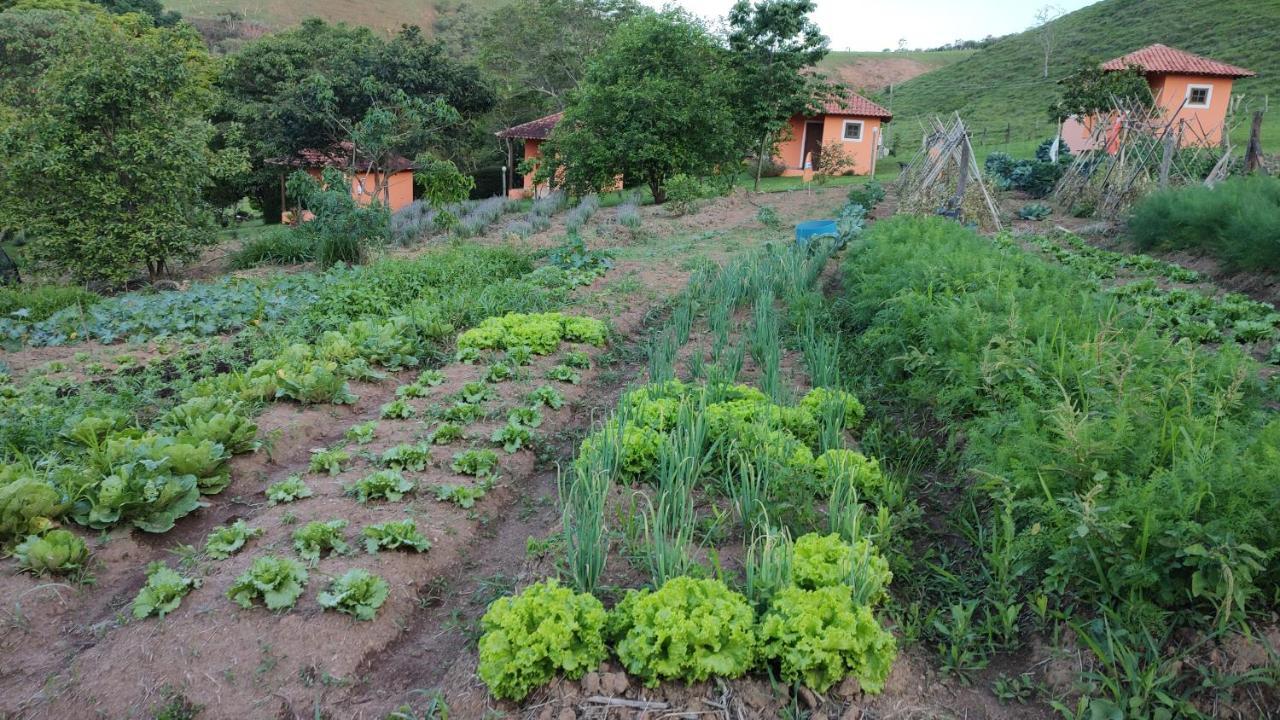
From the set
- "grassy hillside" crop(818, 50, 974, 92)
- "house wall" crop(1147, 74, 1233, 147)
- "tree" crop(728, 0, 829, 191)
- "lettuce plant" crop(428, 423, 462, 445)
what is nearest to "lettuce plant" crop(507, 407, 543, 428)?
"lettuce plant" crop(428, 423, 462, 445)

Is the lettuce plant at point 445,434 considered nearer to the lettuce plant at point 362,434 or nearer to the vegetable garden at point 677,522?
the vegetable garden at point 677,522

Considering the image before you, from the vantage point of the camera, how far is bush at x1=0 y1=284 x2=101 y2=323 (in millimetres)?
9023

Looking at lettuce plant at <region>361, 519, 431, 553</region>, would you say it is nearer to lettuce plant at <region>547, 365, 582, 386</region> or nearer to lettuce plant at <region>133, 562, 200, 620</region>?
lettuce plant at <region>133, 562, 200, 620</region>

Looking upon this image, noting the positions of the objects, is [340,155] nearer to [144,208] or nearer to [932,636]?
[144,208]

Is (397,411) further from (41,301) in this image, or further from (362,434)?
(41,301)

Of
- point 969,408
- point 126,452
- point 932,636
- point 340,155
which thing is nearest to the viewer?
point 932,636

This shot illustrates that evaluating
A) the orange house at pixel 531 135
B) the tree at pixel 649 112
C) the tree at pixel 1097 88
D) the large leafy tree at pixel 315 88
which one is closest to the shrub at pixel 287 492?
the tree at pixel 649 112

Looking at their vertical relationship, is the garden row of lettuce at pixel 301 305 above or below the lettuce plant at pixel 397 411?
above


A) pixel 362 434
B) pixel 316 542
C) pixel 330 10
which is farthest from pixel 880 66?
pixel 316 542

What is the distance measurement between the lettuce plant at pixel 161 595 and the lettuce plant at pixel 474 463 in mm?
1526

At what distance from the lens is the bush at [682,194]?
17.7m

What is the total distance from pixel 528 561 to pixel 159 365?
4.47m

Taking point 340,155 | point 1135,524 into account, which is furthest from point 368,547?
point 340,155

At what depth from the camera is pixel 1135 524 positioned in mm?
2785
